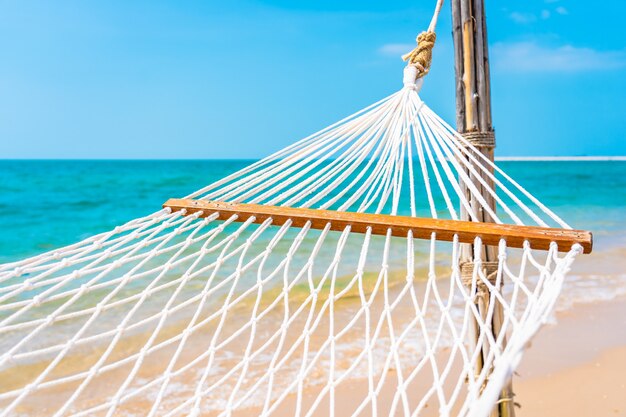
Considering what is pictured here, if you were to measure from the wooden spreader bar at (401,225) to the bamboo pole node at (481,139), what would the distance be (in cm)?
38

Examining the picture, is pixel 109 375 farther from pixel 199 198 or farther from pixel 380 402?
pixel 199 198

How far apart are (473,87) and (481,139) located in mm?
149

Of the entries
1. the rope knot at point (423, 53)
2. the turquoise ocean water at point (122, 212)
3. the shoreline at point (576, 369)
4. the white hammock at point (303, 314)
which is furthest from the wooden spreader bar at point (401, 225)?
the turquoise ocean water at point (122, 212)

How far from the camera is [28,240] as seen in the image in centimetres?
758

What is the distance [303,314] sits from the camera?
10.7 ft

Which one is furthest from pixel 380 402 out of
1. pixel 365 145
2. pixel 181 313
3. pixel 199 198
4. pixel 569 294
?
pixel 569 294

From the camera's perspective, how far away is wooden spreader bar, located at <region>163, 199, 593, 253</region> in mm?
1052

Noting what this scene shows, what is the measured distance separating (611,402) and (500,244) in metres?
1.40

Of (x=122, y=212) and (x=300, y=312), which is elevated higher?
(x=122, y=212)

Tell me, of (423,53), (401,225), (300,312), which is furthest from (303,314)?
(401,225)

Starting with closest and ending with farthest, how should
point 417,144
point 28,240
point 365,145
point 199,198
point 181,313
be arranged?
point 199,198
point 417,144
point 365,145
point 181,313
point 28,240

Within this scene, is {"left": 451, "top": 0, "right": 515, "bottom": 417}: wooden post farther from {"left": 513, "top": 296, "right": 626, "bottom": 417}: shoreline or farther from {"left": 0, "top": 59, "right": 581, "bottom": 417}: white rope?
{"left": 513, "top": 296, "right": 626, "bottom": 417}: shoreline

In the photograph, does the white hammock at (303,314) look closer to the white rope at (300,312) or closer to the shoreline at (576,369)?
the white rope at (300,312)

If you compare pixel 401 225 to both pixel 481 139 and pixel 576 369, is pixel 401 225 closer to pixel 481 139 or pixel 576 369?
pixel 481 139
